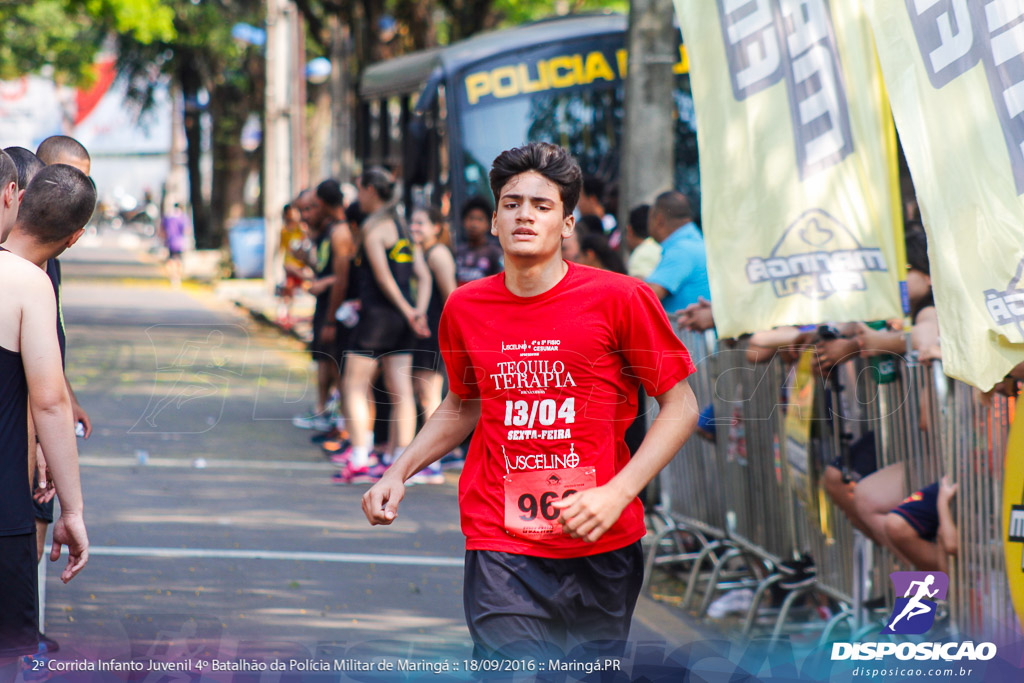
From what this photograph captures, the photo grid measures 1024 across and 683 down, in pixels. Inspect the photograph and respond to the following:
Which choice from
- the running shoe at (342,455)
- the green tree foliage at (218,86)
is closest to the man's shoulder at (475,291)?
the running shoe at (342,455)

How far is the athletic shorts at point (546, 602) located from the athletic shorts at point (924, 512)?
1652 millimetres

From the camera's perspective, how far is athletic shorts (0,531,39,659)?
3727 mm

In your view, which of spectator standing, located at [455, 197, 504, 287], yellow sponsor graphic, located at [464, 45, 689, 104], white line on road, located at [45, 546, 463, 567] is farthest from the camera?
yellow sponsor graphic, located at [464, 45, 689, 104]

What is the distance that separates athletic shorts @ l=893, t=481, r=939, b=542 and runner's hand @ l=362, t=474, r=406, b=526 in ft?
7.31

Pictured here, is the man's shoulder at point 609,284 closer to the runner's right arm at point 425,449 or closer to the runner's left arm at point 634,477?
the runner's left arm at point 634,477

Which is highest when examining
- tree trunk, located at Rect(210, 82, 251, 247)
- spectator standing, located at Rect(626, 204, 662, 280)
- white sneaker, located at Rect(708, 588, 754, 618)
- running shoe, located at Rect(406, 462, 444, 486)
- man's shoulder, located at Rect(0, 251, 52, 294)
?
tree trunk, located at Rect(210, 82, 251, 247)

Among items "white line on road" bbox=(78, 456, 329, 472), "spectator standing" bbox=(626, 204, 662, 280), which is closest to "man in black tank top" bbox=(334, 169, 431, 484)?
"white line on road" bbox=(78, 456, 329, 472)

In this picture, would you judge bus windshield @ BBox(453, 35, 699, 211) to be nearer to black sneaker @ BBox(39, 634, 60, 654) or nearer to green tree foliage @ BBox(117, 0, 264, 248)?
black sneaker @ BBox(39, 634, 60, 654)

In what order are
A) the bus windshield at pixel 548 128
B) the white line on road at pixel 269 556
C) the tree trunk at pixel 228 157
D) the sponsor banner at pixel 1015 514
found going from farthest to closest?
the tree trunk at pixel 228 157
the bus windshield at pixel 548 128
the white line on road at pixel 269 556
the sponsor banner at pixel 1015 514

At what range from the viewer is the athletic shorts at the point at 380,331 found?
10.1 m

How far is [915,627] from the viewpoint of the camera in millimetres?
4957

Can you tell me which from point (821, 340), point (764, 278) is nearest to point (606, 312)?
point (764, 278)

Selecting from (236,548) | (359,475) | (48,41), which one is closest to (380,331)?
(359,475)

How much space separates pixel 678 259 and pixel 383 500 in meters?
4.47
